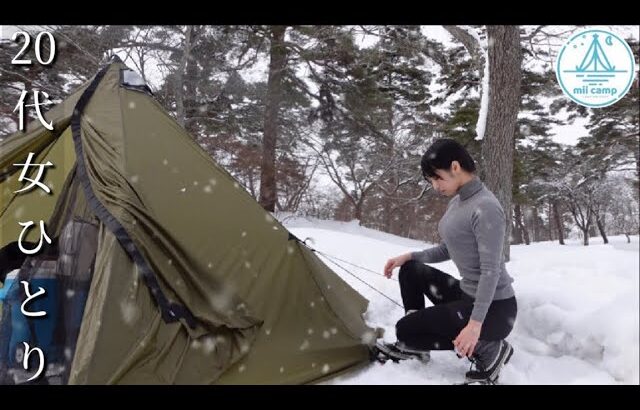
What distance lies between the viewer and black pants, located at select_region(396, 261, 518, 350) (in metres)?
1.92

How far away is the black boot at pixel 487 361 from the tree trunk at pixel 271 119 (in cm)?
744

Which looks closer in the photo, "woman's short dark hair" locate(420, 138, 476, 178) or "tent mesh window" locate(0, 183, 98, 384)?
"woman's short dark hair" locate(420, 138, 476, 178)

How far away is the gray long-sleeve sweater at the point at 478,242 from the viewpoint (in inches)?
69.6

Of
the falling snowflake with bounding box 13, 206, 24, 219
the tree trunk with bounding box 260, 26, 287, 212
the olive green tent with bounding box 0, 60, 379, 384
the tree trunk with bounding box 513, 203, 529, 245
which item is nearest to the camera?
the olive green tent with bounding box 0, 60, 379, 384

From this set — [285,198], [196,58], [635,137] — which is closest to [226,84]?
[196,58]

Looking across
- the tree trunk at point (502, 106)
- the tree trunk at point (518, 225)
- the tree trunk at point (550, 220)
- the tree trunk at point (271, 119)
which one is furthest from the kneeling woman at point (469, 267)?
the tree trunk at point (550, 220)

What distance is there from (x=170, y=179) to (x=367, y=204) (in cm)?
1224

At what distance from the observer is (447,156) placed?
1921 mm

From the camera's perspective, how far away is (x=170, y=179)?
2191 mm

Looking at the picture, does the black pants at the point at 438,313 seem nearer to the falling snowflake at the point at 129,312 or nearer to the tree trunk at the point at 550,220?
the falling snowflake at the point at 129,312

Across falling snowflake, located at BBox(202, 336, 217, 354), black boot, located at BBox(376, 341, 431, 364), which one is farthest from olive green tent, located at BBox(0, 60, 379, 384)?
black boot, located at BBox(376, 341, 431, 364)

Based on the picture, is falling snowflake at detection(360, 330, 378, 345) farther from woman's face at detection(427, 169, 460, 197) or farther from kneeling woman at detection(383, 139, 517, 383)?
woman's face at detection(427, 169, 460, 197)

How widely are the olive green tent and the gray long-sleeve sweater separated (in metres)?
0.75
